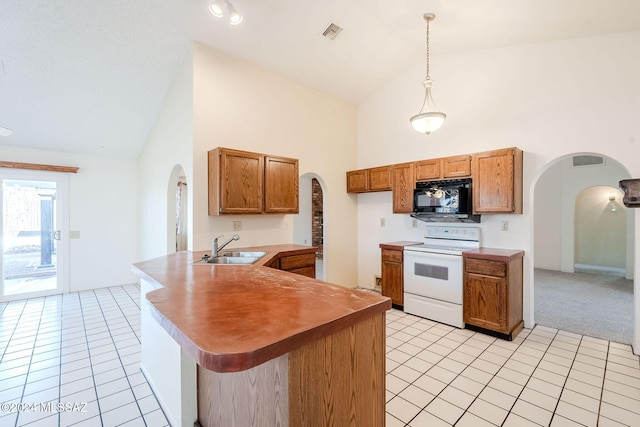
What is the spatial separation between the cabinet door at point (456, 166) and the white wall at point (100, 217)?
580cm

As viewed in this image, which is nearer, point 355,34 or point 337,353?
point 337,353

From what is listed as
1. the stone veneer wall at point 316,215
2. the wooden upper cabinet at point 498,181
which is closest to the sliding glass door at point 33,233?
the stone veneer wall at point 316,215

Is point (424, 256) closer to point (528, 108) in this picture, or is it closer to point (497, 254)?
point (497, 254)

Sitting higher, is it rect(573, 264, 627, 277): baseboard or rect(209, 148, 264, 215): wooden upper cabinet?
rect(209, 148, 264, 215): wooden upper cabinet

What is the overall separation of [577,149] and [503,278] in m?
1.68

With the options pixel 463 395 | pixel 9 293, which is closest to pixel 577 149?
pixel 463 395

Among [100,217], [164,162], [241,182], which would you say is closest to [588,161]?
[241,182]

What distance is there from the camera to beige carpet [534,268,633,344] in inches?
134

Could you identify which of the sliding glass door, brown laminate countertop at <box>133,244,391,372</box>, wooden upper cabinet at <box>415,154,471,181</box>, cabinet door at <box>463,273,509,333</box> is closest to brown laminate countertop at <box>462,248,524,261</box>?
cabinet door at <box>463,273,509,333</box>

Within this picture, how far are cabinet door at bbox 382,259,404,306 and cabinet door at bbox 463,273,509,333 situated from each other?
2.94 feet

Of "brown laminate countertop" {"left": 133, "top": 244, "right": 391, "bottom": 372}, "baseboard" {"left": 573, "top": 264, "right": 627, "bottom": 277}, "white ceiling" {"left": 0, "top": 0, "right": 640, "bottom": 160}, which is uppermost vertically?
"white ceiling" {"left": 0, "top": 0, "right": 640, "bottom": 160}

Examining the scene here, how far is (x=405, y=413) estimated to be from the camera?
2.01 metres

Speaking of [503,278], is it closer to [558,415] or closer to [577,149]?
[558,415]

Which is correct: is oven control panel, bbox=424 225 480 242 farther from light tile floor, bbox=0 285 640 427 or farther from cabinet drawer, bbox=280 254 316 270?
cabinet drawer, bbox=280 254 316 270
